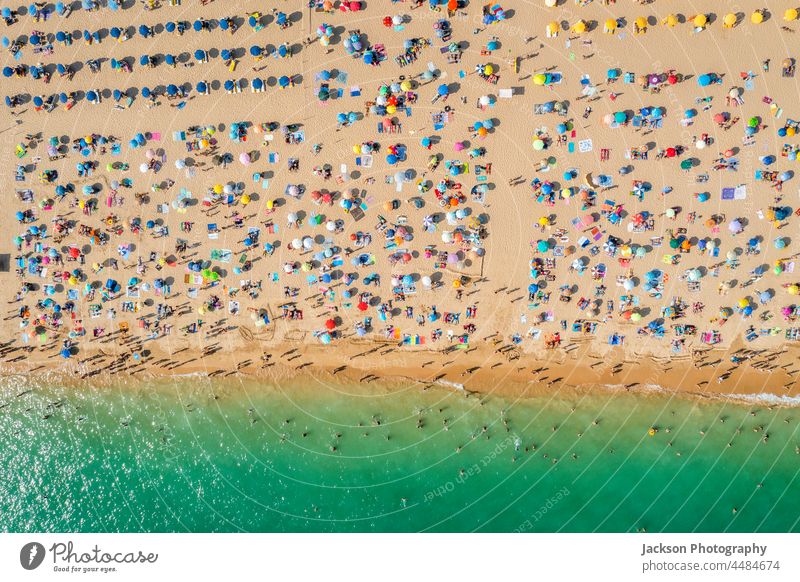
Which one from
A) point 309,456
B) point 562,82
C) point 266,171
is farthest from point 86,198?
point 562,82

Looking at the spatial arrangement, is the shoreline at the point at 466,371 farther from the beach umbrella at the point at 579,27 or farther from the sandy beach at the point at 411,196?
the beach umbrella at the point at 579,27

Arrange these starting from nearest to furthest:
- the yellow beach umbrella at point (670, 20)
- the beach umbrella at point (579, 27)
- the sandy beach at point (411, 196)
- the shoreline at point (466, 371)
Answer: the yellow beach umbrella at point (670, 20) < the beach umbrella at point (579, 27) < the sandy beach at point (411, 196) < the shoreline at point (466, 371)

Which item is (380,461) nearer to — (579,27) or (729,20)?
(579,27)

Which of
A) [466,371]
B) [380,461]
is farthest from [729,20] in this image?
[380,461]
